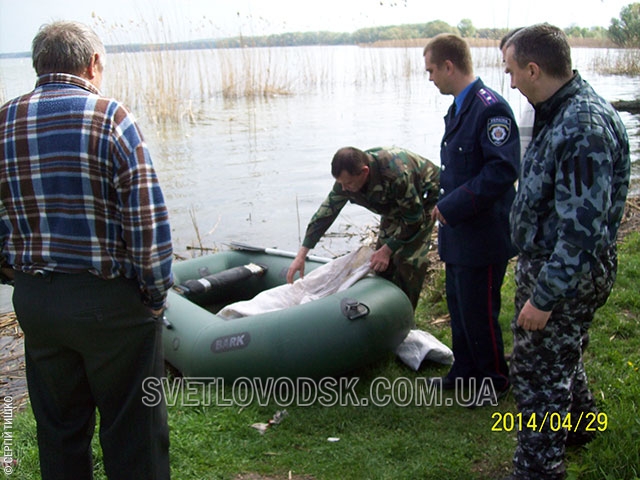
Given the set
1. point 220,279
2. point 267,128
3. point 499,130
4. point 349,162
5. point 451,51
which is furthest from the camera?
point 267,128

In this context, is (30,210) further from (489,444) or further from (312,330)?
(489,444)

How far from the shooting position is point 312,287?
3.92 metres

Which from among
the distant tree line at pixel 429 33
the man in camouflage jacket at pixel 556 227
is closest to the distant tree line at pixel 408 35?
the distant tree line at pixel 429 33

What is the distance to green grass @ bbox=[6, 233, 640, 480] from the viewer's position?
2.38 meters

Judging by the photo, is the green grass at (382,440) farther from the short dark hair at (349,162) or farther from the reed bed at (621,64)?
the reed bed at (621,64)

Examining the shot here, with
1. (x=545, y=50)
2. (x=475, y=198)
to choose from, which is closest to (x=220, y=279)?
(x=475, y=198)

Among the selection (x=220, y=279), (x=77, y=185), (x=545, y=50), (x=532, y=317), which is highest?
(x=545, y=50)

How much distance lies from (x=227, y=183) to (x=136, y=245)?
818 centimetres

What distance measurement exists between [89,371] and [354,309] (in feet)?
5.26

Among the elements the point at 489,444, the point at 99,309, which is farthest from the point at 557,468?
the point at 99,309

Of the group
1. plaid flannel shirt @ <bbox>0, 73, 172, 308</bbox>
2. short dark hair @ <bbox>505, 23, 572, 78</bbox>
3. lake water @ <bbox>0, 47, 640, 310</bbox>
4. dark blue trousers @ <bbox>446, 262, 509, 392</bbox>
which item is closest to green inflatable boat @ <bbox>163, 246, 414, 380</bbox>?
dark blue trousers @ <bbox>446, 262, 509, 392</bbox>

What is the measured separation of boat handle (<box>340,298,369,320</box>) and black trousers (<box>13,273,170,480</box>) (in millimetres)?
1344

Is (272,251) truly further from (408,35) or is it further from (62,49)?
(408,35)

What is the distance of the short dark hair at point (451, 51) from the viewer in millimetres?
2863
